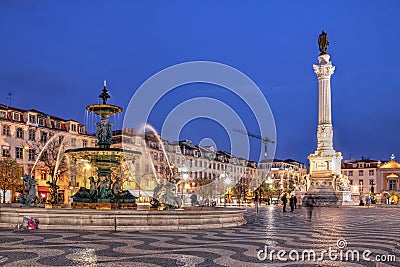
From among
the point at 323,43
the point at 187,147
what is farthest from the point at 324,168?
the point at 187,147

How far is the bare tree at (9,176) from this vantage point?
174ft

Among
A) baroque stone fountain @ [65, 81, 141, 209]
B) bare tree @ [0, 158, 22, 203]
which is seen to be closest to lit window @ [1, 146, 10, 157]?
bare tree @ [0, 158, 22, 203]

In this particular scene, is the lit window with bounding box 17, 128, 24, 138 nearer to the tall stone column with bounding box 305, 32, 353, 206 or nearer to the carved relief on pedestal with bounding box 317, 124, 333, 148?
the tall stone column with bounding box 305, 32, 353, 206

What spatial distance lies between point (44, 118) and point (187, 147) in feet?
139

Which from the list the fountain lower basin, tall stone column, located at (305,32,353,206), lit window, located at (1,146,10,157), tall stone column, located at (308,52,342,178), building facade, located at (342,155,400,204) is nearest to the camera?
the fountain lower basin

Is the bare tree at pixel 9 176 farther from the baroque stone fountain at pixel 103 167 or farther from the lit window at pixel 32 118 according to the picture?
the baroque stone fountain at pixel 103 167

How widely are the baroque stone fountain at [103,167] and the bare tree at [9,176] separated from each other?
33796 millimetres

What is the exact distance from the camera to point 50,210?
16625mm

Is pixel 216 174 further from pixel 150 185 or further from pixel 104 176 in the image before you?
pixel 104 176

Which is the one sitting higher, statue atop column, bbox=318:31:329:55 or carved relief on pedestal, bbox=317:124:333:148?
statue atop column, bbox=318:31:329:55

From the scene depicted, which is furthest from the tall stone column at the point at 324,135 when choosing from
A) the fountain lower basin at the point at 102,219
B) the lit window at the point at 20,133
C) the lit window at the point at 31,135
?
the lit window at the point at 20,133

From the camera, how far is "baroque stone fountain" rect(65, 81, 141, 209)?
21.2 metres

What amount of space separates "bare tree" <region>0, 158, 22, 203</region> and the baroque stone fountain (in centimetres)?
3380

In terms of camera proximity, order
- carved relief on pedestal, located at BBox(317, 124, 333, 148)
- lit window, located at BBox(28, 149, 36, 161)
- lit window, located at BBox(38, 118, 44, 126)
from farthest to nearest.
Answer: lit window, located at BBox(38, 118, 44, 126) < lit window, located at BBox(28, 149, 36, 161) < carved relief on pedestal, located at BBox(317, 124, 333, 148)
